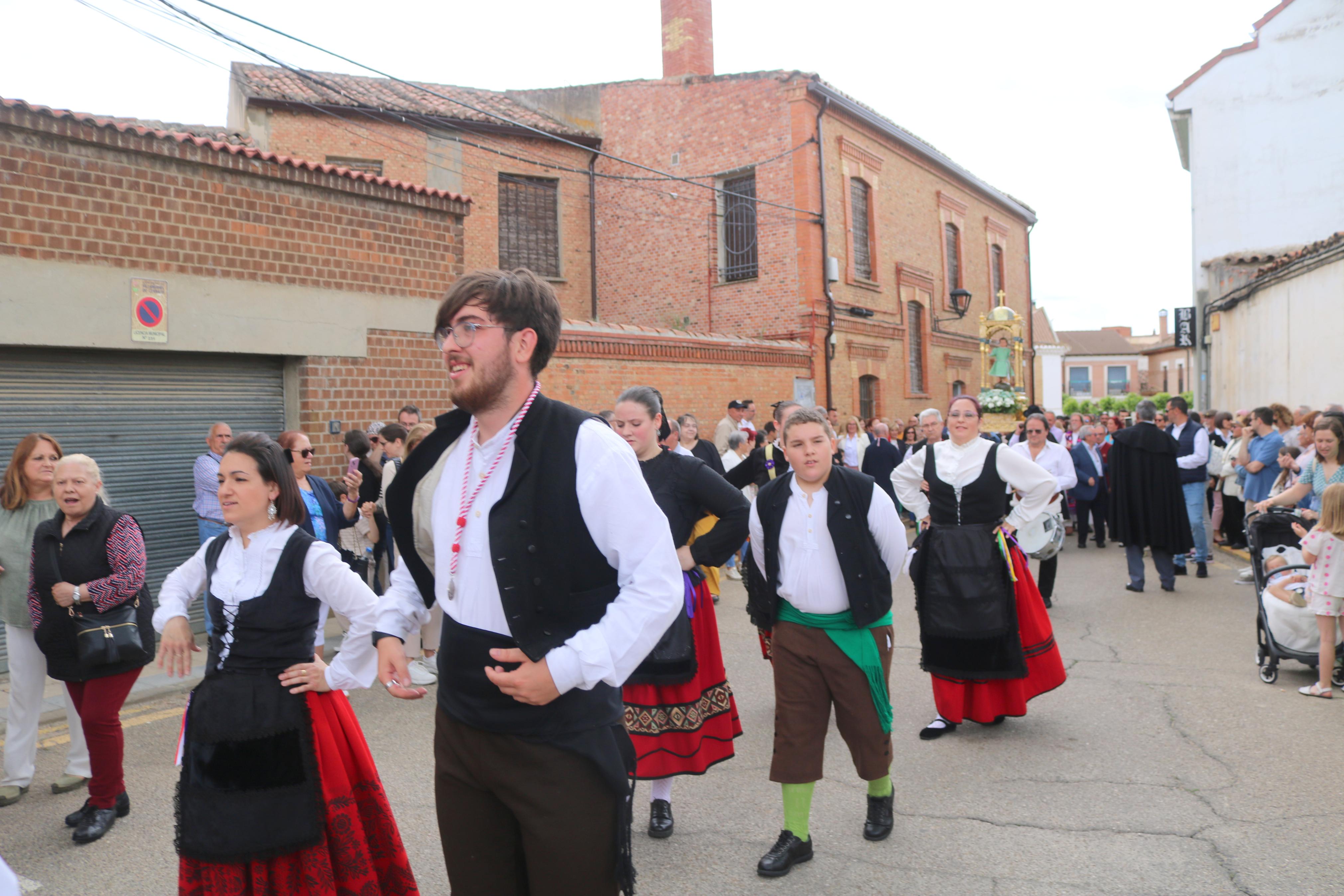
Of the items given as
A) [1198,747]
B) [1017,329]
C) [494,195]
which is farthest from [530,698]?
[1017,329]

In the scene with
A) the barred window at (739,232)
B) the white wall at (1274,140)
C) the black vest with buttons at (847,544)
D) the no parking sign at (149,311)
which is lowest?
the black vest with buttons at (847,544)

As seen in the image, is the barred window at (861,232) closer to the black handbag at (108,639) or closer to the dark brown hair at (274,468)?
the black handbag at (108,639)

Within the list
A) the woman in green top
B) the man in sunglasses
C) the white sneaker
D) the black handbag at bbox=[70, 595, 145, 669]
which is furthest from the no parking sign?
the man in sunglasses

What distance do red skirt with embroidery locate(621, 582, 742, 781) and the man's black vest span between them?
83.6 inches

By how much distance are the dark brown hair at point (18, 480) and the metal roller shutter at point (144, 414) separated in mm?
3006

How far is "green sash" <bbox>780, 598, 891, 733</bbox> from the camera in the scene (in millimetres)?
4043

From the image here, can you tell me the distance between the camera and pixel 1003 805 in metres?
4.55

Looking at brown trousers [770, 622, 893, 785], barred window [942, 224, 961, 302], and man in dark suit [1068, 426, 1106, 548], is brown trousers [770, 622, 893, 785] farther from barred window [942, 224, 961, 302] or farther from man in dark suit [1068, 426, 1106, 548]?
barred window [942, 224, 961, 302]

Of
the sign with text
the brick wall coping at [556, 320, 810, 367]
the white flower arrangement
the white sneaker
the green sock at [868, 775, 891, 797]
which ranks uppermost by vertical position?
the sign with text

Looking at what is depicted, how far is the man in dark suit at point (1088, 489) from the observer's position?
43.5 ft

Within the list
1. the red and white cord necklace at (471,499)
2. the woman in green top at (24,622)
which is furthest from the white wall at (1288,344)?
the woman in green top at (24,622)

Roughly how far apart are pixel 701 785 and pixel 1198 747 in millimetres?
2742

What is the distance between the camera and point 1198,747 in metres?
5.26

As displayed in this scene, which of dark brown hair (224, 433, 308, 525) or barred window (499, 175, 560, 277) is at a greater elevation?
barred window (499, 175, 560, 277)
